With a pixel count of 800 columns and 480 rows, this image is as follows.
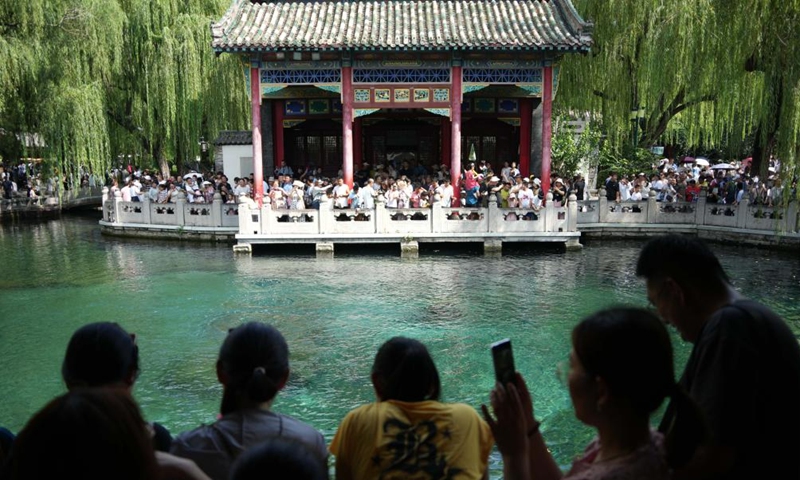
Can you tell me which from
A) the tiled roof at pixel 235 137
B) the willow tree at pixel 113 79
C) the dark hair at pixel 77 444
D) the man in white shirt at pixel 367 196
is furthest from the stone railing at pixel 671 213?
the dark hair at pixel 77 444

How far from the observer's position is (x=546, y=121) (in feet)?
54.3

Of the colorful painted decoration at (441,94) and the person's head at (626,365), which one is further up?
the colorful painted decoration at (441,94)

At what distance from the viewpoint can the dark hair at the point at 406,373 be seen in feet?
8.12

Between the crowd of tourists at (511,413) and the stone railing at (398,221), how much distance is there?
12291mm

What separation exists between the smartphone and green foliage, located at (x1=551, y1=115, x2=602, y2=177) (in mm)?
19097

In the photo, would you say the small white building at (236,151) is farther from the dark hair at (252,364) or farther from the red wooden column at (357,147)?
the dark hair at (252,364)

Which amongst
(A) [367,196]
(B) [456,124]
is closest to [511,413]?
(A) [367,196]

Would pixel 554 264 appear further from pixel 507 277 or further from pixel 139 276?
pixel 139 276

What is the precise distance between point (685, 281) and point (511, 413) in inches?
A: 29.2

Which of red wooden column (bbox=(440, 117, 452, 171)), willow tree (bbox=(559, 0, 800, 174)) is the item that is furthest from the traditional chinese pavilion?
willow tree (bbox=(559, 0, 800, 174))

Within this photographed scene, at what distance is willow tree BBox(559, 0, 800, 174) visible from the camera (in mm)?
11828

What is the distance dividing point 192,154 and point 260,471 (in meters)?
20.7

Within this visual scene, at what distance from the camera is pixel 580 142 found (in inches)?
814

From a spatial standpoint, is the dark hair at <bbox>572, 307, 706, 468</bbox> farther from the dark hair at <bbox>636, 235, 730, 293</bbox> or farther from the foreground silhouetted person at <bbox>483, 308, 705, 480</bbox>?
the dark hair at <bbox>636, 235, 730, 293</bbox>
